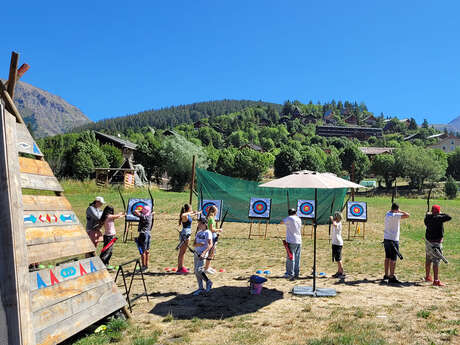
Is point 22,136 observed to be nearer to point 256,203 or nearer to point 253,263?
point 253,263

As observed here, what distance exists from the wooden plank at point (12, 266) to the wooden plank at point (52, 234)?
4.55ft

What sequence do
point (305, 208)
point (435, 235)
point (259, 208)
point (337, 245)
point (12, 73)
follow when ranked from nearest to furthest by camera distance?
point (12, 73) < point (435, 235) < point (337, 245) < point (259, 208) < point (305, 208)

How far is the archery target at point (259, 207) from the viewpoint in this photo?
14.8m

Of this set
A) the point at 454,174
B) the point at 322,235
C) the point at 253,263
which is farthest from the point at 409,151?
the point at 253,263

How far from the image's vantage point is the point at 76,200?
2292 cm

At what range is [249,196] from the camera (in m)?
16.1

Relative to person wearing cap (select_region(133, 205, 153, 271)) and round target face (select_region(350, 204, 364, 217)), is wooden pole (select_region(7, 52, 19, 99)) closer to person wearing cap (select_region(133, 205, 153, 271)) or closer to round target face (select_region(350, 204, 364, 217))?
person wearing cap (select_region(133, 205, 153, 271))

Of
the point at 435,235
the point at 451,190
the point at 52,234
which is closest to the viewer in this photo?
the point at 52,234

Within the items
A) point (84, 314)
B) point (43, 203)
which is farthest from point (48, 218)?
point (84, 314)

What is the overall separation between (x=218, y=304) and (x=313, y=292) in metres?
1.85

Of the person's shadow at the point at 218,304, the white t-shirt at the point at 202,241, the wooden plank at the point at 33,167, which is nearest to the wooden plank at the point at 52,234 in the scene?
the wooden plank at the point at 33,167

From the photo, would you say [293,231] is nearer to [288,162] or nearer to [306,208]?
[306,208]

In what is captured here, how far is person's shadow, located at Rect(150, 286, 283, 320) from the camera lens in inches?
219

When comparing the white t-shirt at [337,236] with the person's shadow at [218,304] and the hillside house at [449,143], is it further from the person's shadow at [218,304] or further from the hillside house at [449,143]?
the hillside house at [449,143]
